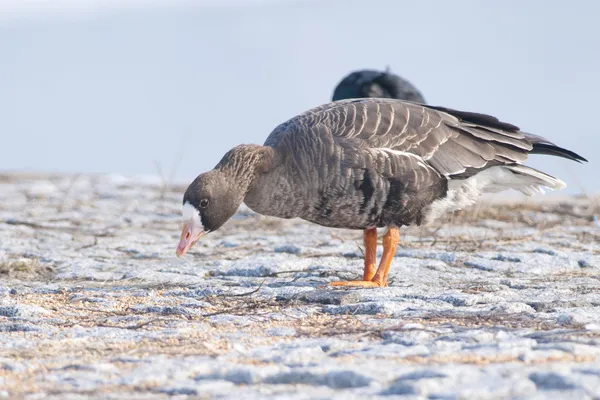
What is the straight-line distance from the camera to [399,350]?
13.0 ft

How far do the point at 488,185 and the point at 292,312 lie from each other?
2873mm

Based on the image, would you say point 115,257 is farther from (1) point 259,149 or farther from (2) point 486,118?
(2) point 486,118

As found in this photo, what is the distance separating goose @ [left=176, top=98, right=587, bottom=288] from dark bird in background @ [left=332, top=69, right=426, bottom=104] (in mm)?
4016

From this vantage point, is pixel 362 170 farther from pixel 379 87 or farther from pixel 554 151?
pixel 379 87

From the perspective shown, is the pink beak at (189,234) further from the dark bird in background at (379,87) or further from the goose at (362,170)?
the dark bird in background at (379,87)

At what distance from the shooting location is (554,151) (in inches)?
289

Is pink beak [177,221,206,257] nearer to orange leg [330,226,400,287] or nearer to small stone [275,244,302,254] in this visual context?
orange leg [330,226,400,287]

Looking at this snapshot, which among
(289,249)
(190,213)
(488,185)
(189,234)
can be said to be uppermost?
(488,185)

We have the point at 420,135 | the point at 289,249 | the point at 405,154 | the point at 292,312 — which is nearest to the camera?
the point at 292,312

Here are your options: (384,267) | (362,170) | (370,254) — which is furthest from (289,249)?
(362,170)

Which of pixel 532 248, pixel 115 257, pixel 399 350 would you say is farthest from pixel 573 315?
pixel 115 257

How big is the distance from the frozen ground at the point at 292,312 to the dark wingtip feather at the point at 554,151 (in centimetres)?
83

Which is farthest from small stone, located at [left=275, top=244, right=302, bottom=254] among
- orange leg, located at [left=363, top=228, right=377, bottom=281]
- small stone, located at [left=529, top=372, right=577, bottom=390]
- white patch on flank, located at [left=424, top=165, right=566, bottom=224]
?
small stone, located at [left=529, top=372, right=577, bottom=390]

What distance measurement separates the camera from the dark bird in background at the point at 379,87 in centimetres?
1116
